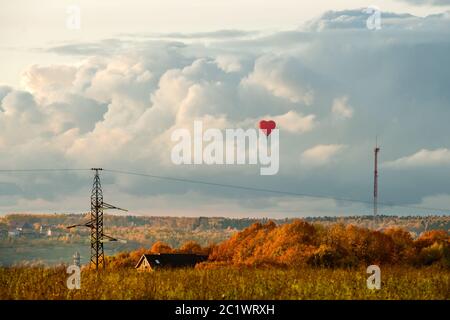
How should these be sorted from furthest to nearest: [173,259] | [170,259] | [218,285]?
[170,259] → [173,259] → [218,285]

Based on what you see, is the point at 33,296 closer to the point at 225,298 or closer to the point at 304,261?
the point at 225,298

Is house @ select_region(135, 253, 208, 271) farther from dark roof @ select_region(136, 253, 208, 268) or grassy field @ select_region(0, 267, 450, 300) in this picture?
grassy field @ select_region(0, 267, 450, 300)

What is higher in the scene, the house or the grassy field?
the house

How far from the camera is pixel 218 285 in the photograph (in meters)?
31.0

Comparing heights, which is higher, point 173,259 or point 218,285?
point 173,259

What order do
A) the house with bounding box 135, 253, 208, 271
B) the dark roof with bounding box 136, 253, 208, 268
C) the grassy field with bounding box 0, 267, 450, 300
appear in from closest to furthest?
the grassy field with bounding box 0, 267, 450, 300
the house with bounding box 135, 253, 208, 271
the dark roof with bounding box 136, 253, 208, 268

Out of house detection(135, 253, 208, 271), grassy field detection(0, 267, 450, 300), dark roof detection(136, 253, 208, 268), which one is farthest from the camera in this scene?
dark roof detection(136, 253, 208, 268)

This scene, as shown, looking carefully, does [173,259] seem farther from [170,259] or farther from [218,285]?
[218,285]

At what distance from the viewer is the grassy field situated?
95.9 ft

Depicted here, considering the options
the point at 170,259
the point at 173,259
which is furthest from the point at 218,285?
the point at 170,259

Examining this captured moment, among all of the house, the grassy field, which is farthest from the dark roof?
the grassy field

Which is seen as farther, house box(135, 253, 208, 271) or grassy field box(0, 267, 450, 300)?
house box(135, 253, 208, 271)
